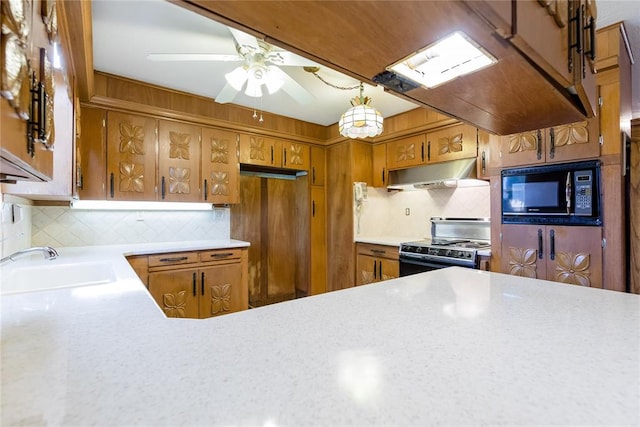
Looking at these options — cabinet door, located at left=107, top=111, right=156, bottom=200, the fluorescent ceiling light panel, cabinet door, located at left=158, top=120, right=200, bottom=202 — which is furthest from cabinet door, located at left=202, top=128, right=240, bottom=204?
the fluorescent ceiling light panel

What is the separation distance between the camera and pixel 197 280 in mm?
2762

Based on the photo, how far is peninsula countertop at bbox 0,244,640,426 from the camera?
0.43 m

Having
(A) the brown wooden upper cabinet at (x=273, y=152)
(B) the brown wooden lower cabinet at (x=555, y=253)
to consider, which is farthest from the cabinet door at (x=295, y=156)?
(B) the brown wooden lower cabinet at (x=555, y=253)

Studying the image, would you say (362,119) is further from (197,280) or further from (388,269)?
(197,280)

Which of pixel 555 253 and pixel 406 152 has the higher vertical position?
pixel 406 152

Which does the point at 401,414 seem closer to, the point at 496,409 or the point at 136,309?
the point at 496,409

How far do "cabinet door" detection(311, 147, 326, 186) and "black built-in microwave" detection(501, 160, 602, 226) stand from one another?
2.14 meters

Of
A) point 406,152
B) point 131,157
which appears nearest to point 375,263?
point 406,152

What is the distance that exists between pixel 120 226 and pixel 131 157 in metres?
0.68

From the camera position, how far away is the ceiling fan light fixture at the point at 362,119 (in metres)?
2.26

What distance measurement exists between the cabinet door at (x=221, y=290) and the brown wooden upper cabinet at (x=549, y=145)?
258 centimetres

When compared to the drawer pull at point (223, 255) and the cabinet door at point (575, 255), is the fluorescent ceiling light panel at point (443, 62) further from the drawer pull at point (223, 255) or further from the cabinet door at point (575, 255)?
the drawer pull at point (223, 255)

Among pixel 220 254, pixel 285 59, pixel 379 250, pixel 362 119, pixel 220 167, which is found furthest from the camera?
pixel 379 250

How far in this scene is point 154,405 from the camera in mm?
440
